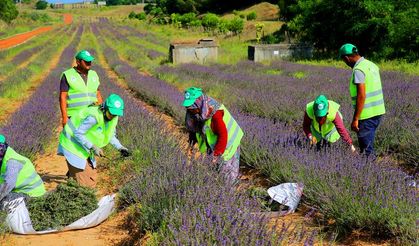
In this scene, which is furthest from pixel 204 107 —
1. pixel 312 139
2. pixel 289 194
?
pixel 312 139

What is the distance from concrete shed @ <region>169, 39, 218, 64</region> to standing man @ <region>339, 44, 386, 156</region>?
1368 centimetres

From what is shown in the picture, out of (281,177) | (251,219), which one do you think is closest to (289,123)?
(281,177)

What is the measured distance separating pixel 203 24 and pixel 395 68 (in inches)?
1277

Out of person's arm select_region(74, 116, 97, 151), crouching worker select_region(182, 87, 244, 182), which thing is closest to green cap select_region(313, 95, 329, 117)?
crouching worker select_region(182, 87, 244, 182)

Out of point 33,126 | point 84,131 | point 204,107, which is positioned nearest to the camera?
point 204,107

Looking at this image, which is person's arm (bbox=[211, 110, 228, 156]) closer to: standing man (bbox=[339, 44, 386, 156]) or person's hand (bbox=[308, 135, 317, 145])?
person's hand (bbox=[308, 135, 317, 145])

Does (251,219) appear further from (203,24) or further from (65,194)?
(203,24)

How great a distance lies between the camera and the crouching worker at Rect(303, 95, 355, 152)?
415 cm

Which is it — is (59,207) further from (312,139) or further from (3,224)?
(312,139)

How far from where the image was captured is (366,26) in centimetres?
1658

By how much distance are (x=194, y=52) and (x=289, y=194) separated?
1469 cm

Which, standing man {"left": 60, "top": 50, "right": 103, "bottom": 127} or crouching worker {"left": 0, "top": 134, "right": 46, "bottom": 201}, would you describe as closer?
crouching worker {"left": 0, "top": 134, "right": 46, "bottom": 201}

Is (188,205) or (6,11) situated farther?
(6,11)

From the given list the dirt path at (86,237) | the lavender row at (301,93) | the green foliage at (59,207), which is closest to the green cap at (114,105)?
the green foliage at (59,207)
